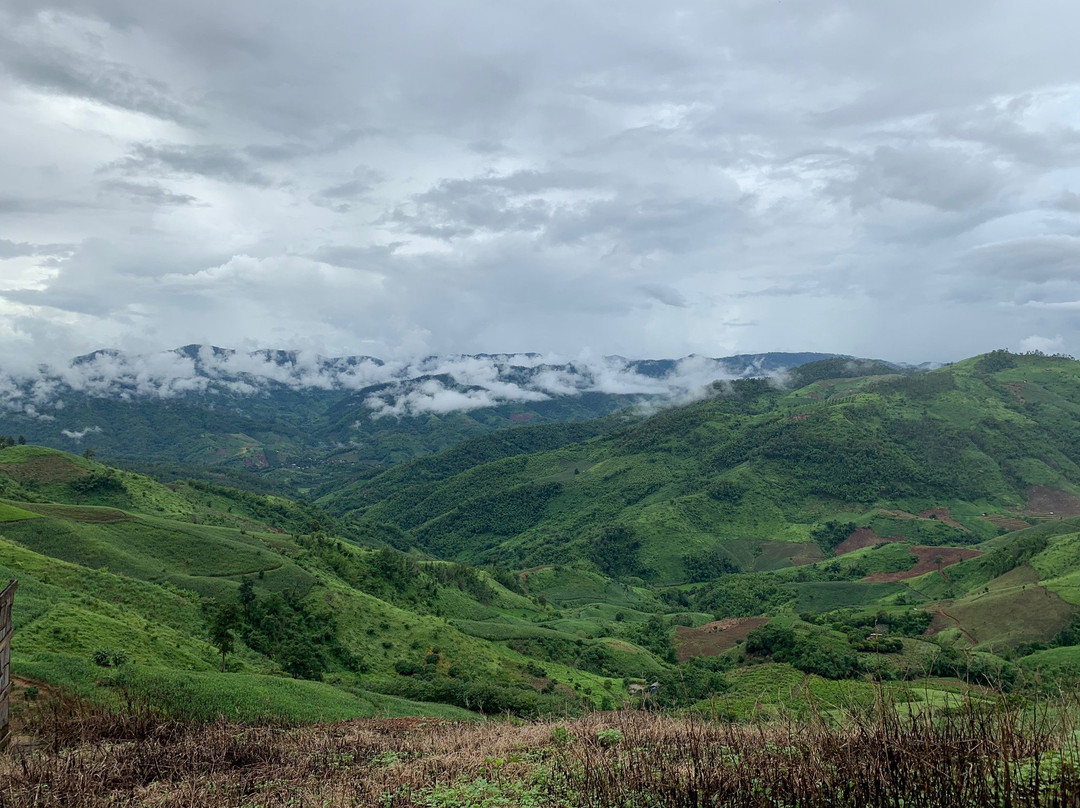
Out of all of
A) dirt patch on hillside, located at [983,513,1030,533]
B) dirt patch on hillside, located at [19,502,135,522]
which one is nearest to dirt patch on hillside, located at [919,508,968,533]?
dirt patch on hillside, located at [983,513,1030,533]

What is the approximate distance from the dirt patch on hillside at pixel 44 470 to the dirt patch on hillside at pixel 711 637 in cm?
10225

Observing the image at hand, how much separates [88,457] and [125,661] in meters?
108

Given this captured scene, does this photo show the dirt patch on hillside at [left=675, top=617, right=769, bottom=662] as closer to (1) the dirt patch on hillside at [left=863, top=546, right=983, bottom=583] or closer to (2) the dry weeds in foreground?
(1) the dirt patch on hillside at [left=863, top=546, right=983, bottom=583]

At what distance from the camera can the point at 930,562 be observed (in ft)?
452

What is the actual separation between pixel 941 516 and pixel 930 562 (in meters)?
65.1

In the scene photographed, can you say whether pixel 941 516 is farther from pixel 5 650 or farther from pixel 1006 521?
pixel 5 650

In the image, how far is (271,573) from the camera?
68.8m

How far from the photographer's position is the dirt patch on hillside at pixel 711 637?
309 ft

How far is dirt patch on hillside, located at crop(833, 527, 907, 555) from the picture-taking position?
172 m

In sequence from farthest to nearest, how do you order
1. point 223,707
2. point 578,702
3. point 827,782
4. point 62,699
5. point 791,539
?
point 791,539 < point 578,702 < point 223,707 < point 62,699 < point 827,782

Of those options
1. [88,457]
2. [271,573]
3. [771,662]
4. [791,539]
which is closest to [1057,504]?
[791,539]

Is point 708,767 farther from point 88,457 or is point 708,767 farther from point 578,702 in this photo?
point 88,457

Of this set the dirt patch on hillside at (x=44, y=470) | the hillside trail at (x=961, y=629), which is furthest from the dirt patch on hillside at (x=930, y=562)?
the dirt patch on hillside at (x=44, y=470)

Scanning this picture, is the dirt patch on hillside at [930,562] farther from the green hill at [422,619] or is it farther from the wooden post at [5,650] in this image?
the wooden post at [5,650]
